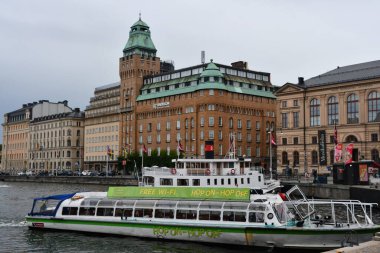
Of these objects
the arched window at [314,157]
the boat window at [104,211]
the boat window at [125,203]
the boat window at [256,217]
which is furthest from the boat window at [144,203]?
the arched window at [314,157]

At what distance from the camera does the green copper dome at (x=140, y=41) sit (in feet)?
519

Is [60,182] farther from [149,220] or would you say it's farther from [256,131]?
[149,220]

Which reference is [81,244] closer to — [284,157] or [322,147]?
[322,147]

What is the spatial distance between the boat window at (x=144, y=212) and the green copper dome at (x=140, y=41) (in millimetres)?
116525

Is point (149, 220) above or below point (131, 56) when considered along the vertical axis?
below

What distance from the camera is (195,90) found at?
134000 mm

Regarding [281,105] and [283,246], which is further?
[281,105]

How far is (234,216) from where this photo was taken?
40.5m

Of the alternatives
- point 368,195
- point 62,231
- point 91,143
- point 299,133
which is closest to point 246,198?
point 62,231

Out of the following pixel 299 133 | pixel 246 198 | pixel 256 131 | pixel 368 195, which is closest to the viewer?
pixel 246 198

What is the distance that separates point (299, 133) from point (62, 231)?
3049 inches

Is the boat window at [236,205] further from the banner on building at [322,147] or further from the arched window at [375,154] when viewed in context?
the arched window at [375,154]

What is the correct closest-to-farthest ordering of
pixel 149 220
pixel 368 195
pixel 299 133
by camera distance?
1. pixel 149 220
2. pixel 368 195
3. pixel 299 133

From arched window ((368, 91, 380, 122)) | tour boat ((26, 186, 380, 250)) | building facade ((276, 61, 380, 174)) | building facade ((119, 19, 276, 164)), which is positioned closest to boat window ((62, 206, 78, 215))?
tour boat ((26, 186, 380, 250))
